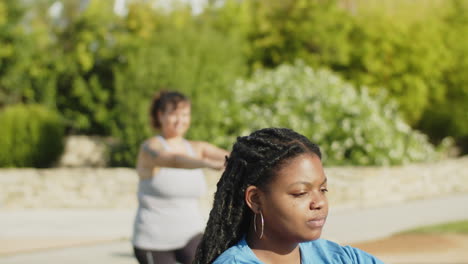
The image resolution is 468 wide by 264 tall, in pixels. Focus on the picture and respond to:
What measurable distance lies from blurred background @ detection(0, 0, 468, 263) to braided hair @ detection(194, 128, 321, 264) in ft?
30.7

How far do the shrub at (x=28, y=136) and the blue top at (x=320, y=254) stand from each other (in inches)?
573

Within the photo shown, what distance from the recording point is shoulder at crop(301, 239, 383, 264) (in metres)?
2.23

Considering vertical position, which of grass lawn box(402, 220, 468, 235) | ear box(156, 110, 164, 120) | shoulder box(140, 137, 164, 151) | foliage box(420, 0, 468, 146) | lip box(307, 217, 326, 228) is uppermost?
foliage box(420, 0, 468, 146)

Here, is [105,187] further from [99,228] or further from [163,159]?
[163,159]

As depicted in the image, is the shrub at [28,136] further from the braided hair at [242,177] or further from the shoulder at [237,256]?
the shoulder at [237,256]

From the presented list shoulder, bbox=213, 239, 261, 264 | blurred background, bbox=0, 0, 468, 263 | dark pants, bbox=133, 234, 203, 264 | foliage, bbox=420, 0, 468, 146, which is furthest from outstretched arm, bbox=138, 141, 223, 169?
foliage, bbox=420, 0, 468, 146

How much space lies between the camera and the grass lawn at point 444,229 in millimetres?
10336

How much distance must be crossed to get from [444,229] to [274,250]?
28.9 feet

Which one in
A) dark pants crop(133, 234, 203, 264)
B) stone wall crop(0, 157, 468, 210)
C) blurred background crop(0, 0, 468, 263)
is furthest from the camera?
blurred background crop(0, 0, 468, 263)

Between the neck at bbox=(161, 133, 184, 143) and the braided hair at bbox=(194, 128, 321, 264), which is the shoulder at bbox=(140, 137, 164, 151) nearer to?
the neck at bbox=(161, 133, 184, 143)

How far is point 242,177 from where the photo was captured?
7.39ft

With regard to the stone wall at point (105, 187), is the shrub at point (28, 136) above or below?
above

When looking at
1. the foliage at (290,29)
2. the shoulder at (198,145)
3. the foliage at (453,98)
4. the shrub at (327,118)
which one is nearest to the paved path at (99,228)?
the shrub at (327,118)

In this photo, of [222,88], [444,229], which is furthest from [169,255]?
[222,88]
